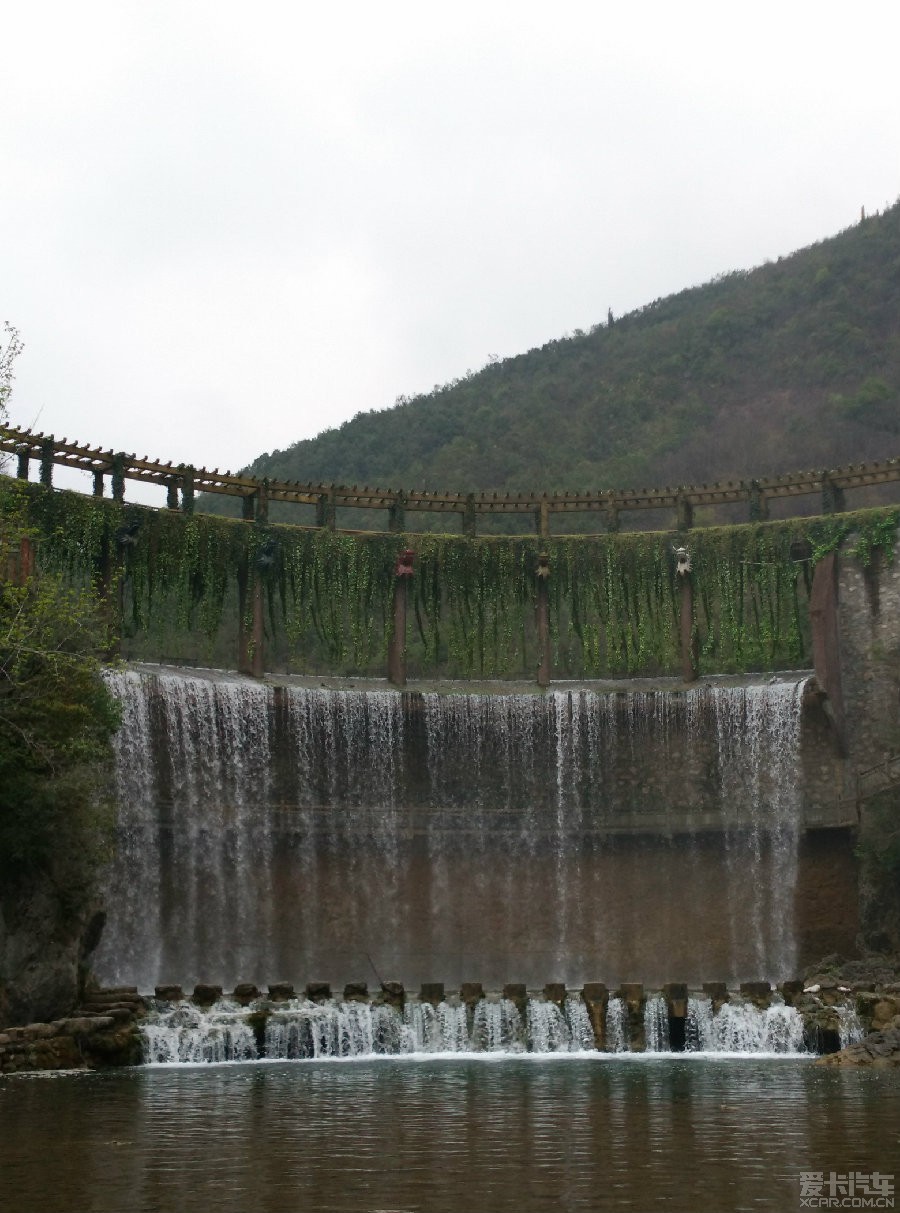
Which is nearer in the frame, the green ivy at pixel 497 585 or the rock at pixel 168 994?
the rock at pixel 168 994

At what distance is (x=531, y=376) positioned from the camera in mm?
92312

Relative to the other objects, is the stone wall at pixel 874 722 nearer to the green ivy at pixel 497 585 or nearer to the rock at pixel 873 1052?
the green ivy at pixel 497 585

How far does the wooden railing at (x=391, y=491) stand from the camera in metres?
Result: 38.4

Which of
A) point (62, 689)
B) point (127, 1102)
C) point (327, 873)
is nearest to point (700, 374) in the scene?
point (327, 873)

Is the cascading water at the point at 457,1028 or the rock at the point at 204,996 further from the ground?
the rock at the point at 204,996

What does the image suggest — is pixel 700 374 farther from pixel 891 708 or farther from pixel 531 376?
pixel 891 708

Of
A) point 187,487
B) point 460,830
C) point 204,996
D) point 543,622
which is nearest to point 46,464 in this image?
point 187,487

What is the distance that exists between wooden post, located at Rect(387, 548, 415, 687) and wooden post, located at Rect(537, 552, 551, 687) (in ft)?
Result: 11.2

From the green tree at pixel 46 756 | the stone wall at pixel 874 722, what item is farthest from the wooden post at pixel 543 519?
the green tree at pixel 46 756

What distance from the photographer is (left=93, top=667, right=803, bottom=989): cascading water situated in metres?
36.4

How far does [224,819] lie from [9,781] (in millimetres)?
11181

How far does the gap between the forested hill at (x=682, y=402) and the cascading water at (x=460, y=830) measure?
116 feet

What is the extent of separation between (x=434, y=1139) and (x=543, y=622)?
91.5ft

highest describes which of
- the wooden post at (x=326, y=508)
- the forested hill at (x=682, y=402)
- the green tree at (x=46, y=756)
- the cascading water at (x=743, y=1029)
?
the forested hill at (x=682, y=402)
